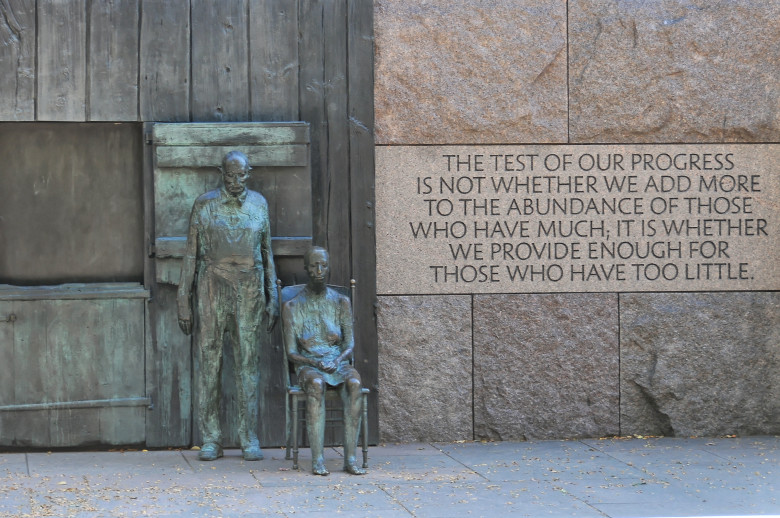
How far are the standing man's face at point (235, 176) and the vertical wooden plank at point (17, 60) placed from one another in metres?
1.49

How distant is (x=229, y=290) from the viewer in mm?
7430

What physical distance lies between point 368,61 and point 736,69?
8.88 feet

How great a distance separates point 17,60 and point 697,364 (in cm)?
522

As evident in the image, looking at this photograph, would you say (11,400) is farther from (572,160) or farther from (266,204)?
(572,160)

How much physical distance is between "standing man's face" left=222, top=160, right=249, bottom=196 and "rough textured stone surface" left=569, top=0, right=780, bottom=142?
247 centimetres

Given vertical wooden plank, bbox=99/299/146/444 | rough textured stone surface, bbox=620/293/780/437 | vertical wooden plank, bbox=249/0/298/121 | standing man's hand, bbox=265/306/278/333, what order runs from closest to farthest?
standing man's hand, bbox=265/306/278/333, vertical wooden plank, bbox=99/299/146/444, vertical wooden plank, bbox=249/0/298/121, rough textured stone surface, bbox=620/293/780/437

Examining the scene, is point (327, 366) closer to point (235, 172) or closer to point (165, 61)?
point (235, 172)

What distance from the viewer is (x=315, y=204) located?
26.2ft

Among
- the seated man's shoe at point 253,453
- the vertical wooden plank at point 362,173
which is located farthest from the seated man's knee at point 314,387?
the vertical wooden plank at point 362,173

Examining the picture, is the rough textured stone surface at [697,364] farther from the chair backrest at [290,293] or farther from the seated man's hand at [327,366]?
the seated man's hand at [327,366]

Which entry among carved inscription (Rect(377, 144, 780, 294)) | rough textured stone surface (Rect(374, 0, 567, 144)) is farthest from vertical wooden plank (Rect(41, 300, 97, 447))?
rough textured stone surface (Rect(374, 0, 567, 144))

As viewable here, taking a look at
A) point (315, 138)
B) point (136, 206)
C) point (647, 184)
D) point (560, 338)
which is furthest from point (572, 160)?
point (136, 206)

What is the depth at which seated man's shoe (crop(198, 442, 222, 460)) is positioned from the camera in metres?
7.34

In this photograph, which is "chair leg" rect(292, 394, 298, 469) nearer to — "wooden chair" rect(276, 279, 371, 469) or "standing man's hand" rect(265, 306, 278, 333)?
"wooden chair" rect(276, 279, 371, 469)
